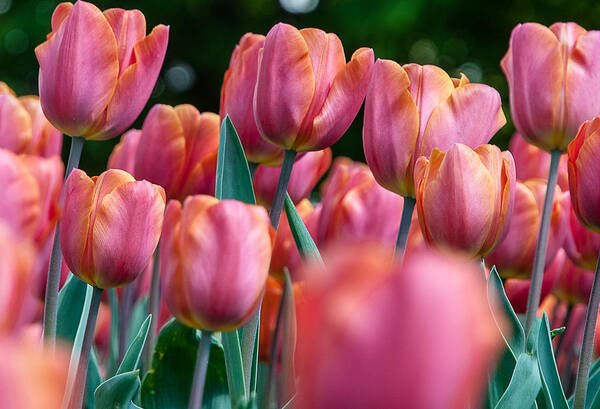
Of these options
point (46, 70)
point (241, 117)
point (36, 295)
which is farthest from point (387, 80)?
point (36, 295)

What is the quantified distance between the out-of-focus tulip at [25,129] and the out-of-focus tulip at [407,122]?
0.36 metres

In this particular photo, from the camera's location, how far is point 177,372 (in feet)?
1.75

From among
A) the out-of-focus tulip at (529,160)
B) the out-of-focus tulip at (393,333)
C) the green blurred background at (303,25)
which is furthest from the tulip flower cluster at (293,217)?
the green blurred background at (303,25)

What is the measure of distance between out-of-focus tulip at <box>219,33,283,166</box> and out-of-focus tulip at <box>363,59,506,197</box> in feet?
0.31

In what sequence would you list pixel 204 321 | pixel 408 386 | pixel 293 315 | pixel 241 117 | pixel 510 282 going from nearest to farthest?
pixel 408 386 → pixel 204 321 → pixel 293 315 → pixel 241 117 → pixel 510 282

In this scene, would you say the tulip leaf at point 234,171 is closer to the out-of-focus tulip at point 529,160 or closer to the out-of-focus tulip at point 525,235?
the out-of-focus tulip at point 525,235

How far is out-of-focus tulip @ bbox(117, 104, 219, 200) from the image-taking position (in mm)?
653

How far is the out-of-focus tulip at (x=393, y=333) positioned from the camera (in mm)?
192

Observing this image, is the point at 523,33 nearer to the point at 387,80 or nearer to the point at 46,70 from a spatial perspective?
the point at 387,80

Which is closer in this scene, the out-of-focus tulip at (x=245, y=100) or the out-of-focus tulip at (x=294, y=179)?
the out-of-focus tulip at (x=245, y=100)

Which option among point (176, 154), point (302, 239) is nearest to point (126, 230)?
point (302, 239)

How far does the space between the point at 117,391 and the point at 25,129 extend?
42cm

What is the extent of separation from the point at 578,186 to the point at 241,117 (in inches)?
9.9

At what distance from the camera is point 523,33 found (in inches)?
25.4
